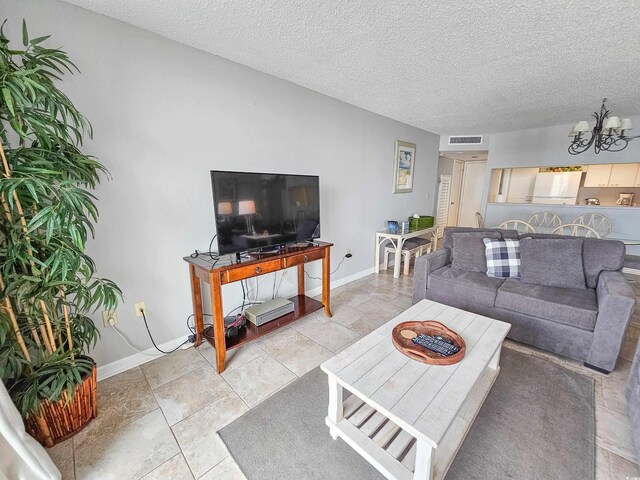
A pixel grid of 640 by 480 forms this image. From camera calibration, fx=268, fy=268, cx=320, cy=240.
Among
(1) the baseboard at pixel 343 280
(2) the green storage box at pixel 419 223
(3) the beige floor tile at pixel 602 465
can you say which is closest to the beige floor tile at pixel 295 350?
(1) the baseboard at pixel 343 280

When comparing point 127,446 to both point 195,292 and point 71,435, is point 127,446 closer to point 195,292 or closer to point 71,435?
point 71,435

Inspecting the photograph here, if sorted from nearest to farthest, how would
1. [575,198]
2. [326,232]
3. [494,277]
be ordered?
[494,277] < [326,232] < [575,198]

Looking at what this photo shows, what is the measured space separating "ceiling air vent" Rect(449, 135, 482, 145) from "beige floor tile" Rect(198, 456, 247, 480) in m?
5.23

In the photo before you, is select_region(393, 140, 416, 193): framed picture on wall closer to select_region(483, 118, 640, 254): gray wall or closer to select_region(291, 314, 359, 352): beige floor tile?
select_region(483, 118, 640, 254): gray wall

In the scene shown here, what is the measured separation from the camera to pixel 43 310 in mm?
1214

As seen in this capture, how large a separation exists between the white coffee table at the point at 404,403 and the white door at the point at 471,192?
19.1 feet

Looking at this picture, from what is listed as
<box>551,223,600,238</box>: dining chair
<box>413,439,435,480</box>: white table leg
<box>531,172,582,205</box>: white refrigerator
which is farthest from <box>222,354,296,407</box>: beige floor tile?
<box>531,172,582,205</box>: white refrigerator

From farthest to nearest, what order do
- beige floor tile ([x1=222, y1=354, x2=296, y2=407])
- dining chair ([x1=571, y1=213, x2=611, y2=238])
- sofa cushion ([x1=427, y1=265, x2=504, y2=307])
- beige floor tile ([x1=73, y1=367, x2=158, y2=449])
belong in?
dining chair ([x1=571, y1=213, x2=611, y2=238]) < sofa cushion ([x1=427, y1=265, x2=504, y2=307]) < beige floor tile ([x1=222, y1=354, x2=296, y2=407]) < beige floor tile ([x1=73, y1=367, x2=158, y2=449])

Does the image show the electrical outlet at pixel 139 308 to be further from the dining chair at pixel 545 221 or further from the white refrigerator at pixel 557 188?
the white refrigerator at pixel 557 188

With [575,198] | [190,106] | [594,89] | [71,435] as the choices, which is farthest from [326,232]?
[575,198]

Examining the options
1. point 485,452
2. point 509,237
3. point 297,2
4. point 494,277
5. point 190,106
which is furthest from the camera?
point 509,237

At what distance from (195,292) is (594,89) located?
159 inches

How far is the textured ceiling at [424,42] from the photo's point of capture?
57.6 inches

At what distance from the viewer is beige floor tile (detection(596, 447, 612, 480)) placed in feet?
3.86
